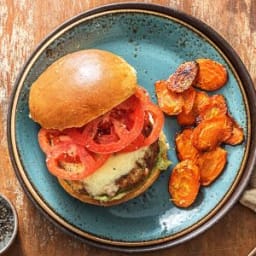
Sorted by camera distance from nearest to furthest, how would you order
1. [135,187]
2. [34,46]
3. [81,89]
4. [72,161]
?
[81,89], [72,161], [135,187], [34,46]

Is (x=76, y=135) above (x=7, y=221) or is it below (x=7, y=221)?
above

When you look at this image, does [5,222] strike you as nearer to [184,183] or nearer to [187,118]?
[184,183]

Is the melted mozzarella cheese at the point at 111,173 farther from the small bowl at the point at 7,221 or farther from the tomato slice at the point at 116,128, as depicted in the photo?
the small bowl at the point at 7,221

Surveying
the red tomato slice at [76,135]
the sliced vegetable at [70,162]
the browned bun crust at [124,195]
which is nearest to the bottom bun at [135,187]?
the browned bun crust at [124,195]

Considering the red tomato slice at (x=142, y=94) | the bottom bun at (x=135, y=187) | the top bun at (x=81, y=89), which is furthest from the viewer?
the bottom bun at (x=135, y=187)

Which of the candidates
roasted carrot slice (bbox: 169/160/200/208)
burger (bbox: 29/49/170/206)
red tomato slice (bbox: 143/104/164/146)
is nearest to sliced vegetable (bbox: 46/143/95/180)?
burger (bbox: 29/49/170/206)

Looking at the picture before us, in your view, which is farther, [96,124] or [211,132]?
[211,132]

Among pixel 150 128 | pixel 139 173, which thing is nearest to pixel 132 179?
pixel 139 173

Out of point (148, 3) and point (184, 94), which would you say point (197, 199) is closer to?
point (184, 94)
